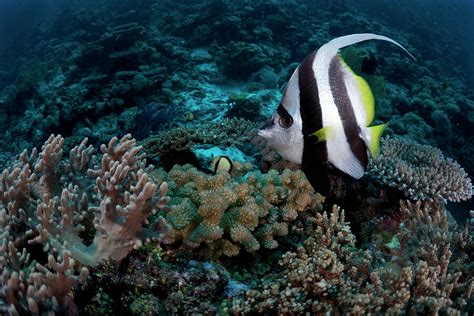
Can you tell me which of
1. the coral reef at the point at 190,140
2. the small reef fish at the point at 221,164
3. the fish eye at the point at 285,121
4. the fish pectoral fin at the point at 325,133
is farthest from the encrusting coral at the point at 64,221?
the coral reef at the point at 190,140

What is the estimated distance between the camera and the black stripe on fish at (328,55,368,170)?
4.55ft

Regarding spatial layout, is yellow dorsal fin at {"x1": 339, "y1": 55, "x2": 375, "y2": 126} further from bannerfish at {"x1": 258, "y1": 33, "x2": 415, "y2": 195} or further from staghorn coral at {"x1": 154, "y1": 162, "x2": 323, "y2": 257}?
staghorn coral at {"x1": 154, "y1": 162, "x2": 323, "y2": 257}

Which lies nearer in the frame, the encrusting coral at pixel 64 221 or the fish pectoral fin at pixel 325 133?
the fish pectoral fin at pixel 325 133

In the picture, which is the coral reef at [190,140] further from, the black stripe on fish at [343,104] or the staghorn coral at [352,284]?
the black stripe on fish at [343,104]

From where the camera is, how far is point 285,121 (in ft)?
4.75

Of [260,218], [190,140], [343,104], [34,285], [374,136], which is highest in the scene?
[343,104]

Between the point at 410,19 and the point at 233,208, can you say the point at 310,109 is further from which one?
the point at 410,19

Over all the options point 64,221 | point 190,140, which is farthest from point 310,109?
point 190,140

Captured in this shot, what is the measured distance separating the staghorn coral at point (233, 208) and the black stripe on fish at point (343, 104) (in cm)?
154

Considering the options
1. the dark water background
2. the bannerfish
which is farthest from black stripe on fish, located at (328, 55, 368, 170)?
the dark water background

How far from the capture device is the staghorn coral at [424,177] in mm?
3992

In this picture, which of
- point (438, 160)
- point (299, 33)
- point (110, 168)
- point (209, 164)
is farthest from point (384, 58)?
point (110, 168)

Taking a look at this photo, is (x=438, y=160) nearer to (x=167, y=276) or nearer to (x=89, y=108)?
(x=167, y=276)

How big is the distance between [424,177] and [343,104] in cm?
323
